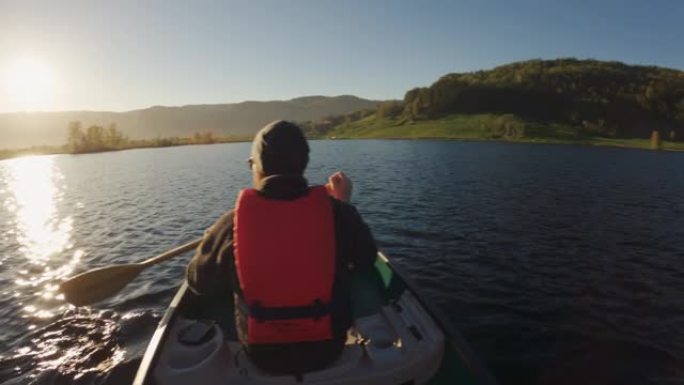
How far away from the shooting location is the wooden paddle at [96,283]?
26.8 feet

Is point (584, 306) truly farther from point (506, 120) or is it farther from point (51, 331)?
point (506, 120)

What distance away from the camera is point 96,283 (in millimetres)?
8406

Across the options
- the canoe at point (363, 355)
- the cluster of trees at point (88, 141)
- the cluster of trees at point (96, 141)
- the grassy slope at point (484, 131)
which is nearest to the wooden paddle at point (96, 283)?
the canoe at point (363, 355)

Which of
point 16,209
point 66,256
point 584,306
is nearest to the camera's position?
point 584,306

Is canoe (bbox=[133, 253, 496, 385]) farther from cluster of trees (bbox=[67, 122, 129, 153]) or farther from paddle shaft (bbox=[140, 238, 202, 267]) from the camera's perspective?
cluster of trees (bbox=[67, 122, 129, 153])

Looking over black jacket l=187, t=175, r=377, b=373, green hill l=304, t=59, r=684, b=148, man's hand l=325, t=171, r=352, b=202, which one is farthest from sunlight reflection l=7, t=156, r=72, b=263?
green hill l=304, t=59, r=684, b=148

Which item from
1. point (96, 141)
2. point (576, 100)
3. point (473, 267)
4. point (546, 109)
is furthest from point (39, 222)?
point (576, 100)

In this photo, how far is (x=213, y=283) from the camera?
15.5 ft

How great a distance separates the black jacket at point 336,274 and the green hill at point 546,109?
11747cm

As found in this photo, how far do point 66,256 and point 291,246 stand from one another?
1934cm

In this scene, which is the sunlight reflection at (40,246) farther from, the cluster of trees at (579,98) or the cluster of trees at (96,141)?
the cluster of trees at (579,98)

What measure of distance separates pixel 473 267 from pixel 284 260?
13.4 meters

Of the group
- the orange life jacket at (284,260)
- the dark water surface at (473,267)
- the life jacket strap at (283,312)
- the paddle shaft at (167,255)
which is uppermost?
the orange life jacket at (284,260)

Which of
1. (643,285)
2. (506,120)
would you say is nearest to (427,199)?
(643,285)
